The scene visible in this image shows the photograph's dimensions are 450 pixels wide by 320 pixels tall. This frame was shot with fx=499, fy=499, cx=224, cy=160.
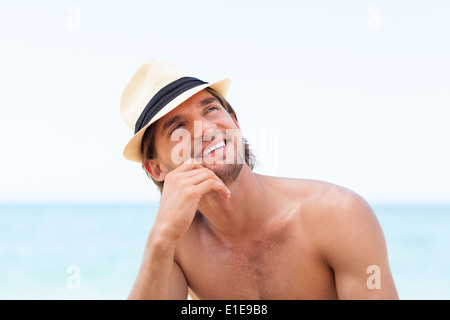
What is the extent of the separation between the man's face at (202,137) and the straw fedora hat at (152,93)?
0.08 m

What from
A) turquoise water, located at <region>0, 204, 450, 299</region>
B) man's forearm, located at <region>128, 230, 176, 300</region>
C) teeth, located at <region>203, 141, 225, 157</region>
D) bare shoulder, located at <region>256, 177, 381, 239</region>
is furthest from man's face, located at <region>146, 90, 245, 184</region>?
turquoise water, located at <region>0, 204, 450, 299</region>

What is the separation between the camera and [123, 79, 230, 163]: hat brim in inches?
119

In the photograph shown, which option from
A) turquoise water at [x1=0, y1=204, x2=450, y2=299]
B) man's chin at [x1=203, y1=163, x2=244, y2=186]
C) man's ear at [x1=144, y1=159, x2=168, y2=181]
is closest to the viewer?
man's chin at [x1=203, y1=163, x2=244, y2=186]

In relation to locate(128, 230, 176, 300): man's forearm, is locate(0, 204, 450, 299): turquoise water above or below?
above

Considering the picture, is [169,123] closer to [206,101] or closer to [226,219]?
[206,101]

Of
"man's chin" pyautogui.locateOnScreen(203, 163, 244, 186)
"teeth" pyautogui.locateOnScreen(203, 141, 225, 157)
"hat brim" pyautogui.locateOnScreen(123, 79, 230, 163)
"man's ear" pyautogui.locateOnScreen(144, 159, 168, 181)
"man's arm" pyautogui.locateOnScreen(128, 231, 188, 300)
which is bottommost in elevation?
"man's arm" pyautogui.locateOnScreen(128, 231, 188, 300)

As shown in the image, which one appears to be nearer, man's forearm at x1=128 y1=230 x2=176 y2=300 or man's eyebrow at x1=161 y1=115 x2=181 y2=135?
man's forearm at x1=128 y1=230 x2=176 y2=300

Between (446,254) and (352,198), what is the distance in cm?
1667

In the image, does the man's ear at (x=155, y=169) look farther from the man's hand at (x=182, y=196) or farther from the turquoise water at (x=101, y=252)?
the turquoise water at (x=101, y=252)

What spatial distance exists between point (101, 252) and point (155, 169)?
1698cm

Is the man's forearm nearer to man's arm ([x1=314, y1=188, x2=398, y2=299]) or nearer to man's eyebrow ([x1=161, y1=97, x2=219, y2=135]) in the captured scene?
man's eyebrow ([x1=161, y1=97, x2=219, y2=135])

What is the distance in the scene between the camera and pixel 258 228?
10.5 ft
